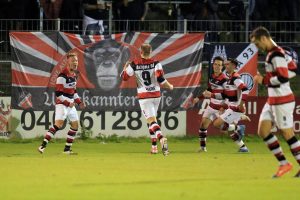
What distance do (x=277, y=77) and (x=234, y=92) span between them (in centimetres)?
672

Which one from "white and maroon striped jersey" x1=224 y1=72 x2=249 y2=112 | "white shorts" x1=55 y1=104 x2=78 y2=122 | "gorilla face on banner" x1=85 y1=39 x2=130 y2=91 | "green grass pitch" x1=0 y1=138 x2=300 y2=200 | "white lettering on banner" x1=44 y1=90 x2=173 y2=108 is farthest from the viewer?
"gorilla face on banner" x1=85 y1=39 x2=130 y2=91

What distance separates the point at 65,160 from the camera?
1978 centimetres

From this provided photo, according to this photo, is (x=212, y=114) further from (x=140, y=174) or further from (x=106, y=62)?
(x=140, y=174)

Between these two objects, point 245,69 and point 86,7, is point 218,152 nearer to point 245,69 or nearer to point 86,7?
point 245,69

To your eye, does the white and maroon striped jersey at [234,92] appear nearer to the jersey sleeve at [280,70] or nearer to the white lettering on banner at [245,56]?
the white lettering on banner at [245,56]

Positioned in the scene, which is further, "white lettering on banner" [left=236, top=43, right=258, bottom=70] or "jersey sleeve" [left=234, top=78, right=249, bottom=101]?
"white lettering on banner" [left=236, top=43, right=258, bottom=70]

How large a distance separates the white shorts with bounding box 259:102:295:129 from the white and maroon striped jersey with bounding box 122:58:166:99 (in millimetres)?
5650

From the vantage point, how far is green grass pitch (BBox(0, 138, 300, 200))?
13.6m

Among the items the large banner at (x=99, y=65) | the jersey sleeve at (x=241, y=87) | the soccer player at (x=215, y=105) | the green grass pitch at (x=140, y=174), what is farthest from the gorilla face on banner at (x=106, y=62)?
the jersey sleeve at (x=241, y=87)

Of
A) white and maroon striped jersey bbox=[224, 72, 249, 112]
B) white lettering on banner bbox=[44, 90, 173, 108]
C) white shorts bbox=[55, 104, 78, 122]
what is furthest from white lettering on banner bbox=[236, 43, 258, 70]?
white shorts bbox=[55, 104, 78, 122]

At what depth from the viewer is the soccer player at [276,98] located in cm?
1611

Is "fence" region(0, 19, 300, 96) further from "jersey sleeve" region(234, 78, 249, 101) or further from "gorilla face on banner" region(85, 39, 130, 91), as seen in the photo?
"jersey sleeve" region(234, 78, 249, 101)

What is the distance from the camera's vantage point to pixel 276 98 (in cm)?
1631

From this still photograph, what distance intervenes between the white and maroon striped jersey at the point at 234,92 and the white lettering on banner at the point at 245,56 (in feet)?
12.0
